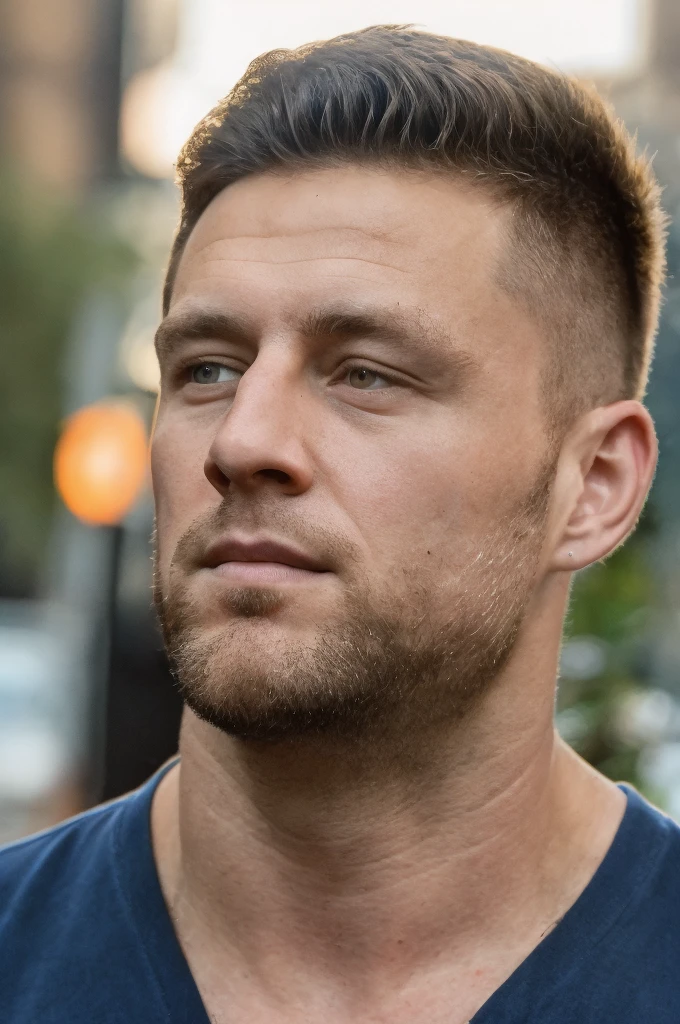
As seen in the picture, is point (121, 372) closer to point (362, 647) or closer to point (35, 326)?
point (35, 326)

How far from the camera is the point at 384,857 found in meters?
2.17

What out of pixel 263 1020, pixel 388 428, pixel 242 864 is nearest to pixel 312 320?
pixel 388 428

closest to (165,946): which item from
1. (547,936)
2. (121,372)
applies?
(547,936)

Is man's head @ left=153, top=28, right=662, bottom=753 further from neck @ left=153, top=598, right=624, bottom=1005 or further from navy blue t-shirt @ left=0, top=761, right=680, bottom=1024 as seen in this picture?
navy blue t-shirt @ left=0, top=761, right=680, bottom=1024

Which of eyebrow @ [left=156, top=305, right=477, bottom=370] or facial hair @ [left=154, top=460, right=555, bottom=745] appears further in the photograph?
eyebrow @ [left=156, top=305, right=477, bottom=370]

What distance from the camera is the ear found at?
2.34m

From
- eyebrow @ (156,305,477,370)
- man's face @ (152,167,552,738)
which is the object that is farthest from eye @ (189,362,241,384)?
eyebrow @ (156,305,477,370)

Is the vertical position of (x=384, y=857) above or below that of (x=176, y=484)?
below

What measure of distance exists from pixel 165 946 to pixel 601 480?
1.19 m

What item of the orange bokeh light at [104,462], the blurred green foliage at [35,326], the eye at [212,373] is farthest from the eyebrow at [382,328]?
the blurred green foliage at [35,326]

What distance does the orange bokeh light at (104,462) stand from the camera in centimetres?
596

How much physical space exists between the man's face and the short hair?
0.19 feet

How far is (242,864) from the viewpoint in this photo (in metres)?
2.23

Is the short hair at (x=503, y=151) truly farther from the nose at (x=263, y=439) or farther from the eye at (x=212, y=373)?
the nose at (x=263, y=439)
